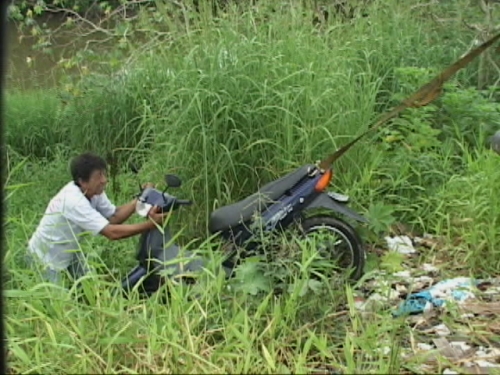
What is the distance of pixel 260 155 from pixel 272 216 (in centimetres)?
82

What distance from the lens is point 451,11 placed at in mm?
6555

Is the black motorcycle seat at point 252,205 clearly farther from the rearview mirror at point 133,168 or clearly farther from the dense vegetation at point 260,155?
the rearview mirror at point 133,168

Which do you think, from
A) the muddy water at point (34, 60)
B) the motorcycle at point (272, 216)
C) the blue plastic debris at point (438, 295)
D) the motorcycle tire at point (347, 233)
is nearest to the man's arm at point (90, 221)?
the motorcycle at point (272, 216)

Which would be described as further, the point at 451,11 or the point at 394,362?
the point at 451,11

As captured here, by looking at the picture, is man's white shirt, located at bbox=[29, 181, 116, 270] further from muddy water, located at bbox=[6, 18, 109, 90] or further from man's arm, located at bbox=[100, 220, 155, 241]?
muddy water, located at bbox=[6, 18, 109, 90]

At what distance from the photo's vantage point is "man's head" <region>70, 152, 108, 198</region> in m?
3.90

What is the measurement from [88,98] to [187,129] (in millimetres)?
1948

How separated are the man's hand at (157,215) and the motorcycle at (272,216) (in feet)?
0.07

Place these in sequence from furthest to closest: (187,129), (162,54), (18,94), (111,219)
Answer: (18,94), (162,54), (187,129), (111,219)

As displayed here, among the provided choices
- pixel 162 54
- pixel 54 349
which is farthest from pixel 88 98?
pixel 54 349

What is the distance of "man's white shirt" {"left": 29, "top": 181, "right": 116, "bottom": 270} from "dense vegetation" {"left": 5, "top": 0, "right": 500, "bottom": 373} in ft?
0.46

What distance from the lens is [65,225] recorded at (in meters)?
3.83

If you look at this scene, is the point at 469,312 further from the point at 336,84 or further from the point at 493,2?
the point at 493,2

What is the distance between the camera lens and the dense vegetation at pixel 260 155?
2770 millimetres
